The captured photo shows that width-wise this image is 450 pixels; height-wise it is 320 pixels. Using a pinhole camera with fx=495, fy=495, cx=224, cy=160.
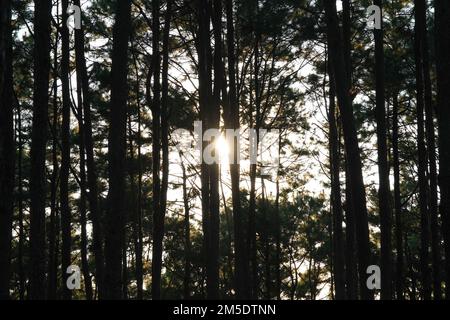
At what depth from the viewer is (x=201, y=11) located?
9844 mm

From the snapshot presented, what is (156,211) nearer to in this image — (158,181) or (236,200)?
(158,181)

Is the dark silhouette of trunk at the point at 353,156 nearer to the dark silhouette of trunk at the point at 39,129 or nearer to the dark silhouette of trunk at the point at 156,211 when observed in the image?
the dark silhouette of trunk at the point at 156,211

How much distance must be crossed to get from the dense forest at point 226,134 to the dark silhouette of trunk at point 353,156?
0.03 m

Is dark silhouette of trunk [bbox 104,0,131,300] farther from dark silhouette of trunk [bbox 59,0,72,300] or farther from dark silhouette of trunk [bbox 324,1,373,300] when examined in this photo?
dark silhouette of trunk [bbox 59,0,72,300]

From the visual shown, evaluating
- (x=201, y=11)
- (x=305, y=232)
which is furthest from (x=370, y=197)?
(x=201, y=11)

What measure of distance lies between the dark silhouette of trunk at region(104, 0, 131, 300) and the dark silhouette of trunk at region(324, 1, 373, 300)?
10.3 ft

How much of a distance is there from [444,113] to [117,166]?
3614 mm

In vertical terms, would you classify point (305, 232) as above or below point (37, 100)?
below

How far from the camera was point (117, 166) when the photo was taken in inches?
232

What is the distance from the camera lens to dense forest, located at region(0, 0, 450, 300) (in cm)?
686

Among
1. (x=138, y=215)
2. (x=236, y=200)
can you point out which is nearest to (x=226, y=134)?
(x=236, y=200)

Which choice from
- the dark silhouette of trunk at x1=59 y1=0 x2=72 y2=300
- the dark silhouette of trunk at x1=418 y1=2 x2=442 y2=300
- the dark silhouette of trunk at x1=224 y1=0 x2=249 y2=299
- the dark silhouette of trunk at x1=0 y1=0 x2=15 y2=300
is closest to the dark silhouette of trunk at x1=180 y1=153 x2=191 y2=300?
the dark silhouette of trunk at x1=224 y1=0 x2=249 y2=299
